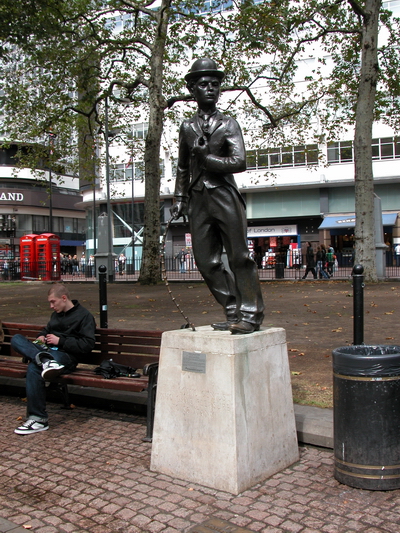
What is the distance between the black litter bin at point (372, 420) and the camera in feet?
11.6

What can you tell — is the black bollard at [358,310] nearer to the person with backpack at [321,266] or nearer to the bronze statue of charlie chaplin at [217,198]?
the bronze statue of charlie chaplin at [217,198]

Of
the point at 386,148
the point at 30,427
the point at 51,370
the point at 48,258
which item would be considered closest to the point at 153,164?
the point at 48,258

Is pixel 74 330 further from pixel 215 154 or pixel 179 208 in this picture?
pixel 215 154

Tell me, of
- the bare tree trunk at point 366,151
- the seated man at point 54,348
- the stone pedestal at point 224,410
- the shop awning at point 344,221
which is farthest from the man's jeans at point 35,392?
the shop awning at point 344,221

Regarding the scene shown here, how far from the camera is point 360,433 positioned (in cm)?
357

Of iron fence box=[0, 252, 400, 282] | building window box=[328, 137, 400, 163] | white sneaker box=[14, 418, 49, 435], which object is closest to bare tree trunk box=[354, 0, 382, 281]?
iron fence box=[0, 252, 400, 282]

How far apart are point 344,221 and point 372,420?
4199cm

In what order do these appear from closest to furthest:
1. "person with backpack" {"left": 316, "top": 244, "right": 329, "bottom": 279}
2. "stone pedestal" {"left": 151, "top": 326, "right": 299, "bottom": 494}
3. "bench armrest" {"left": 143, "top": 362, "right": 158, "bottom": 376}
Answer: "stone pedestal" {"left": 151, "top": 326, "right": 299, "bottom": 494} → "bench armrest" {"left": 143, "top": 362, "right": 158, "bottom": 376} → "person with backpack" {"left": 316, "top": 244, "right": 329, "bottom": 279}

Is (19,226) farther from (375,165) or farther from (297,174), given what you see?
(375,165)

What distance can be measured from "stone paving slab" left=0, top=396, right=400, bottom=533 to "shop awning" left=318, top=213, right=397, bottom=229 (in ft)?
133

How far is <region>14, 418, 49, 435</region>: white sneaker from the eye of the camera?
196 inches

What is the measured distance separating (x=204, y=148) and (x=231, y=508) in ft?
8.31

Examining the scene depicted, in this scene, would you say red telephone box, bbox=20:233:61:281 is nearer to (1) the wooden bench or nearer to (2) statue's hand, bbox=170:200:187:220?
(1) the wooden bench

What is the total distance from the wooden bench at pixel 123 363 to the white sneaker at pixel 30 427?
17.0 inches
